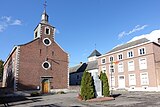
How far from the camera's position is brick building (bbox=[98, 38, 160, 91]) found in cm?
3134

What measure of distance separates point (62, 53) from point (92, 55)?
3017 centimetres

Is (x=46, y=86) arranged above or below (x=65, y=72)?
below

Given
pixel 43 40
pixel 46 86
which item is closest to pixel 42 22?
pixel 43 40

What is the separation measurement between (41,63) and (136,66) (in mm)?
18684

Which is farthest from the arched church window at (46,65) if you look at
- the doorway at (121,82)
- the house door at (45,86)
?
the doorway at (121,82)

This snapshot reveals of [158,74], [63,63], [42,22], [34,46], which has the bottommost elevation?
[158,74]

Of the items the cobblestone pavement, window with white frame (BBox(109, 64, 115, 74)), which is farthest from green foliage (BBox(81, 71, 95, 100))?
window with white frame (BBox(109, 64, 115, 74))

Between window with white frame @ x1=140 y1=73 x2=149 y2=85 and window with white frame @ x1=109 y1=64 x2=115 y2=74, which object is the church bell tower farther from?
window with white frame @ x1=140 y1=73 x2=149 y2=85

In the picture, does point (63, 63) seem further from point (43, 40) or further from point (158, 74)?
point (158, 74)

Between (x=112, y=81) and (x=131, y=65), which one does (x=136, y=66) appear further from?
(x=112, y=81)

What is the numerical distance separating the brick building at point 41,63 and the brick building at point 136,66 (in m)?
11.9

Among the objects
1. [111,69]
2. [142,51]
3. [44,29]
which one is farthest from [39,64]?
[142,51]

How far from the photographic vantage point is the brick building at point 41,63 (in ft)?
96.9

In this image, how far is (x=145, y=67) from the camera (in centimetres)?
3275
